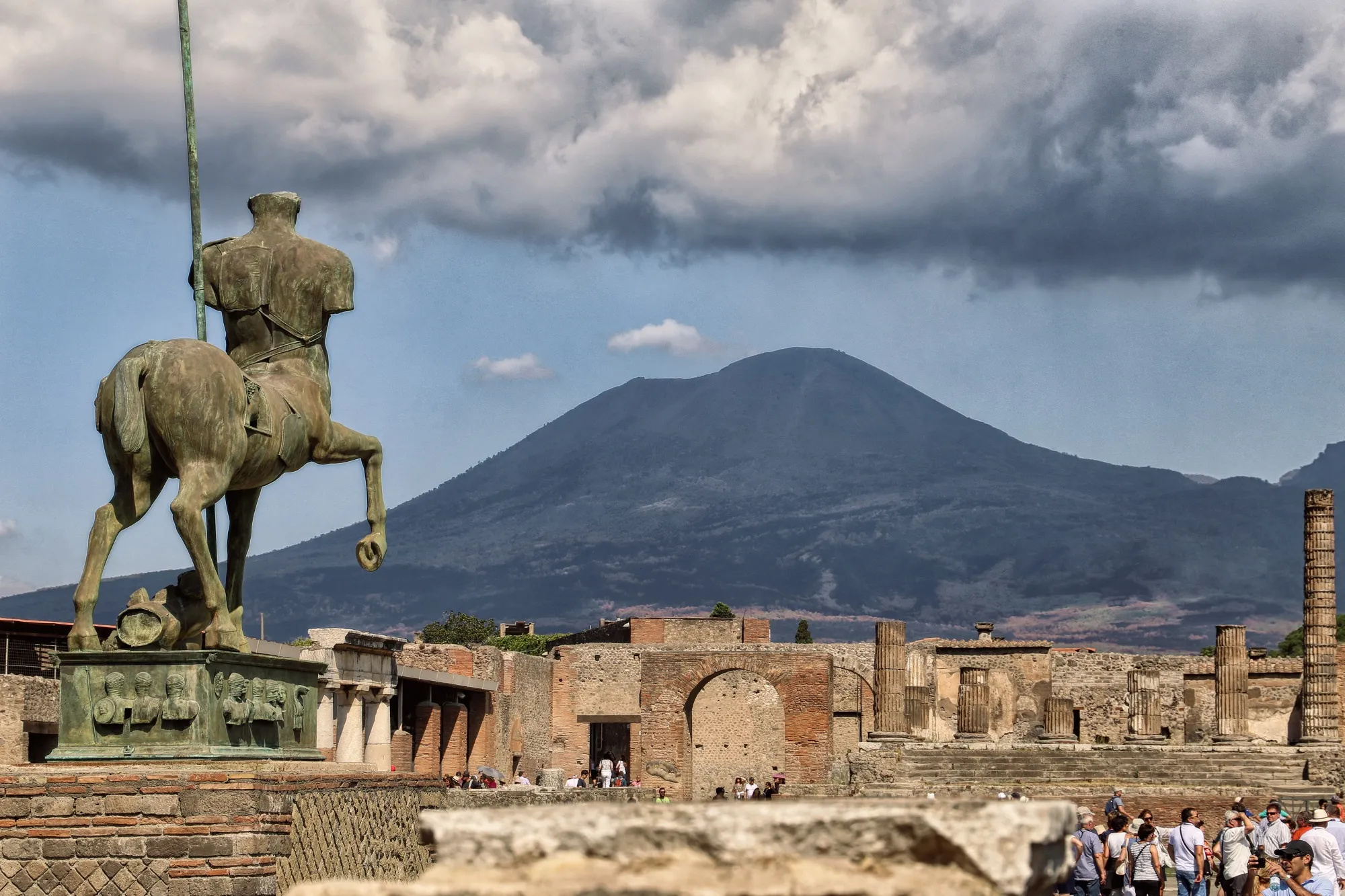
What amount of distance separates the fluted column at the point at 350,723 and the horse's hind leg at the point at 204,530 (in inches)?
854

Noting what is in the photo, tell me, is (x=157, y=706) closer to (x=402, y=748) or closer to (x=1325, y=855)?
(x=1325, y=855)

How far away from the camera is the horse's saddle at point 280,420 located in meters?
8.61

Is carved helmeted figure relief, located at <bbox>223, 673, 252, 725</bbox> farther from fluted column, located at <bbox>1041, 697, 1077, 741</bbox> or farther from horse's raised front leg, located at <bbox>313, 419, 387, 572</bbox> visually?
fluted column, located at <bbox>1041, 697, 1077, 741</bbox>

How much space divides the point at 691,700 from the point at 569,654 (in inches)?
378

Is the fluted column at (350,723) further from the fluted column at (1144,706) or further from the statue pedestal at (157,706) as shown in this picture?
the statue pedestal at (157,706)

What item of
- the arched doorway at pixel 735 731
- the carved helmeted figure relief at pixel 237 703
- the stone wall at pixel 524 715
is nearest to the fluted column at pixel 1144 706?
the arched doorway at pixel 735 731

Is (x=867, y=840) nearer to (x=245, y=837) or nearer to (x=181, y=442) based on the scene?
(x=245, y=837)

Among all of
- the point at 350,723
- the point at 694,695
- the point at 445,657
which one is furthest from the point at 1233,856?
the point at 445,657

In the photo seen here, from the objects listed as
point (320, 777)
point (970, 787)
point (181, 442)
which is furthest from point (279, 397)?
point (970, 787)

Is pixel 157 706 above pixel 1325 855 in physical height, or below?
above

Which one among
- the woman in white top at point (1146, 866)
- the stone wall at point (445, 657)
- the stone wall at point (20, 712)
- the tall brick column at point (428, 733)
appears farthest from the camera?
the stone wall at point (445, 657)

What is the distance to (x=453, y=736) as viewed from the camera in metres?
41.3

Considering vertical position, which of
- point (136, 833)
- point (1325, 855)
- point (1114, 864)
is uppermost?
point (136, 833)

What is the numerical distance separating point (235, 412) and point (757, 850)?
A: 5.57 metres
